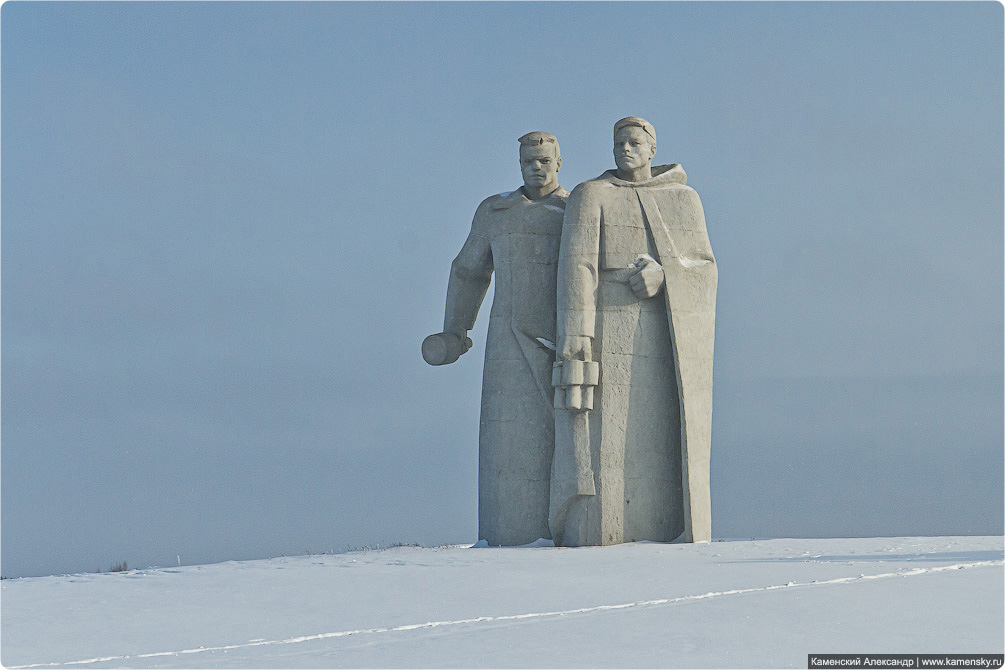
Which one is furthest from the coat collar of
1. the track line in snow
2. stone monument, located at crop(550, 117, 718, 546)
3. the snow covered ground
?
the track line in snow

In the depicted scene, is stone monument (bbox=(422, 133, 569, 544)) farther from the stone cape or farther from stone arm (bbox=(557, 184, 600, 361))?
stone arm (bbox=(557, 184, 600, 361))

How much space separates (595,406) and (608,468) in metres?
0.65

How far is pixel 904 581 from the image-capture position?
8531 mm

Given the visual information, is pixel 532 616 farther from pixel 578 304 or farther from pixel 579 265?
pixel 579 265

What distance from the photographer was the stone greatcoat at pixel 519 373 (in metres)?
13.7

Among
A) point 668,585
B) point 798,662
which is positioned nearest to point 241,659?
point 798,662

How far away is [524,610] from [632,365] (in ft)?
18.1

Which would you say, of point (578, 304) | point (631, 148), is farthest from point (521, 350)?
point (631, 148)

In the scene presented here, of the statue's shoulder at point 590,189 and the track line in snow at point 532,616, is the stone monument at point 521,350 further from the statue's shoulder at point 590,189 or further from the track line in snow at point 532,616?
the track line in snow at point 532,616

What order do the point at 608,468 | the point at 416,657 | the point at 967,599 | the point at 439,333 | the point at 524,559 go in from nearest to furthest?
the point at 416,657, the point at 967,599, the point at 524,559, the point at 608,468, the point at 439,333

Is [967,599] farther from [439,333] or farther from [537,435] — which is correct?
[439,333]

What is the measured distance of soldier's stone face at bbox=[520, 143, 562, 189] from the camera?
14.1 metres

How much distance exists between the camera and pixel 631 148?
13547 millimetres

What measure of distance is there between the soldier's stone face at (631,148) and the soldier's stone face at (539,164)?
0.87 metres
